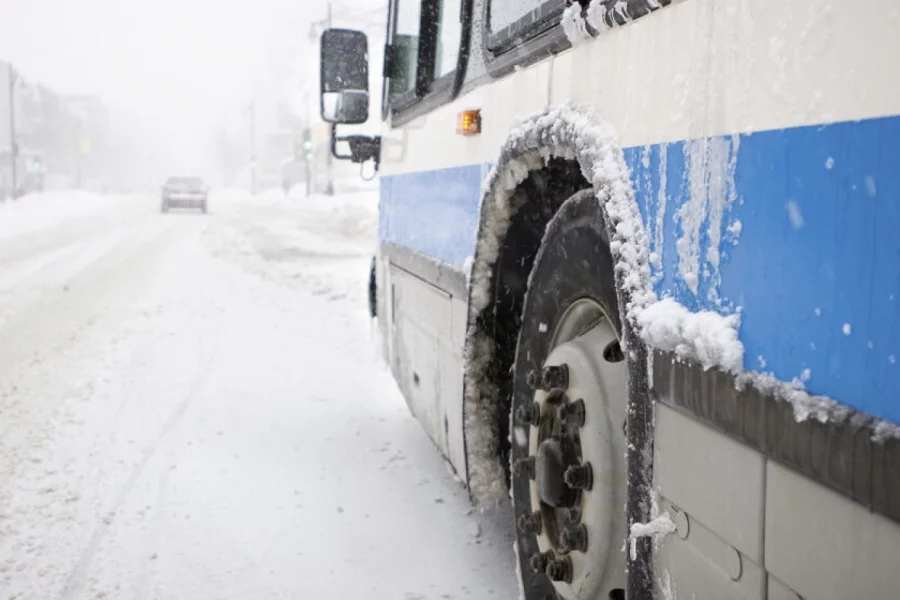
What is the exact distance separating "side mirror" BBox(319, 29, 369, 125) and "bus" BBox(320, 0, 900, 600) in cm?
159

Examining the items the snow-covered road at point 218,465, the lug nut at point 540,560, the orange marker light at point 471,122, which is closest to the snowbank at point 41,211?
the snow-covered road at point 218,465

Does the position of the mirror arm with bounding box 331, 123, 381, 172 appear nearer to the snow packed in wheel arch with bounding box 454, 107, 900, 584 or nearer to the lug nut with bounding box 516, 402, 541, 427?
the lug nut with bounding box 516, 402, 541, 427

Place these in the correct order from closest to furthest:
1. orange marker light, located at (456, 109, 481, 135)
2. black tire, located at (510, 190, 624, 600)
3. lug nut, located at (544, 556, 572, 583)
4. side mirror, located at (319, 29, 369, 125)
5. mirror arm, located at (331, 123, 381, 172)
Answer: black tire, located at (510, 190, 624, 600) → lug nut, located at (544, 556, 572, 583) → orange marker light, located at (456, 109, 481, 135) → side mirror, located at (319, 29, 369, 125) → mirror arm, located at (331, 123, 381, 172)

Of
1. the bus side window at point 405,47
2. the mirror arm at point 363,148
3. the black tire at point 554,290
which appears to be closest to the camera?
the black tire at point 554,290

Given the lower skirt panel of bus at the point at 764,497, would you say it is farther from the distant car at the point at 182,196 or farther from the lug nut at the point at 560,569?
the distant car at the point at 182,196

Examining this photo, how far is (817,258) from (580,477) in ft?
3.87

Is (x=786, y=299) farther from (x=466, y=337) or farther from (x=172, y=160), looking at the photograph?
(x=172, y=160)

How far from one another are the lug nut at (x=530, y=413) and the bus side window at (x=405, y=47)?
2.12 m

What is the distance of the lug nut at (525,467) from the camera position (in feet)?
8.63

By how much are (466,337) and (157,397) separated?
362 cm

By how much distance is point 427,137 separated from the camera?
397cm

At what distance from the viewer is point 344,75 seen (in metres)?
4.86

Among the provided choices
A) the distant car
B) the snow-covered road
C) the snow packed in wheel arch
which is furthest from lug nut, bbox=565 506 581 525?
the distant car

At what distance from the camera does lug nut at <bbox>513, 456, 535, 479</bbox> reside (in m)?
2.63
